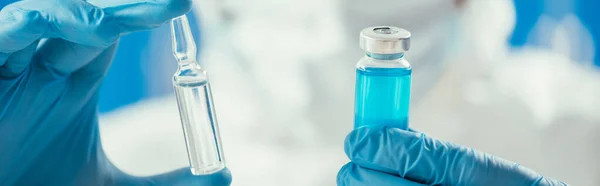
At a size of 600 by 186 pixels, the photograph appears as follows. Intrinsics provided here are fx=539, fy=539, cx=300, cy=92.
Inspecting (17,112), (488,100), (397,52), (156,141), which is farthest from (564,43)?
(17,112)

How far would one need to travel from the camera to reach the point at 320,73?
1.86 m

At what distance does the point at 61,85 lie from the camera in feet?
4.04

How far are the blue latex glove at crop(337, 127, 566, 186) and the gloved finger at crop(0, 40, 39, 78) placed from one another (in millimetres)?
683

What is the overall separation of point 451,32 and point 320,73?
46cm

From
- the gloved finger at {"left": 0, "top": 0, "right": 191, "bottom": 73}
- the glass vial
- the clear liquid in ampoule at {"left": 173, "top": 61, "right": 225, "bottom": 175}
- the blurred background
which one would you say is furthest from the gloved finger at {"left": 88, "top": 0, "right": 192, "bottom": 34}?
the blurred background

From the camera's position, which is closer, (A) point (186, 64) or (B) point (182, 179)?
(A) point (186, 64)

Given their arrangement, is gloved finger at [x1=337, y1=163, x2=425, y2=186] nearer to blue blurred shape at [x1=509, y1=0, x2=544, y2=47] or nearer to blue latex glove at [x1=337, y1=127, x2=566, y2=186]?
blue latex glove at [x1=337, y1=127, x2=566, y2=186]

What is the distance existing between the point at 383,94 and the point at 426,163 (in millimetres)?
192

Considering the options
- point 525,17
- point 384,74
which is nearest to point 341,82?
point 525,17

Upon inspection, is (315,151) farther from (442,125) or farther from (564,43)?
(564,43)

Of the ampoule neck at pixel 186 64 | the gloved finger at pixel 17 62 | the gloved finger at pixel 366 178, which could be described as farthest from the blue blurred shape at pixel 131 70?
the gloved finger at pixel 366 178

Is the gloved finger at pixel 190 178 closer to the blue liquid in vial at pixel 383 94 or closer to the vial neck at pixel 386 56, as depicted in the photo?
the blue liquid in vial at pixel 383 94

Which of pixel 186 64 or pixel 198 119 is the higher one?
pixel 186 64

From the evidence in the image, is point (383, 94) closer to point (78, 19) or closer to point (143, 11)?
point (143, 11)
